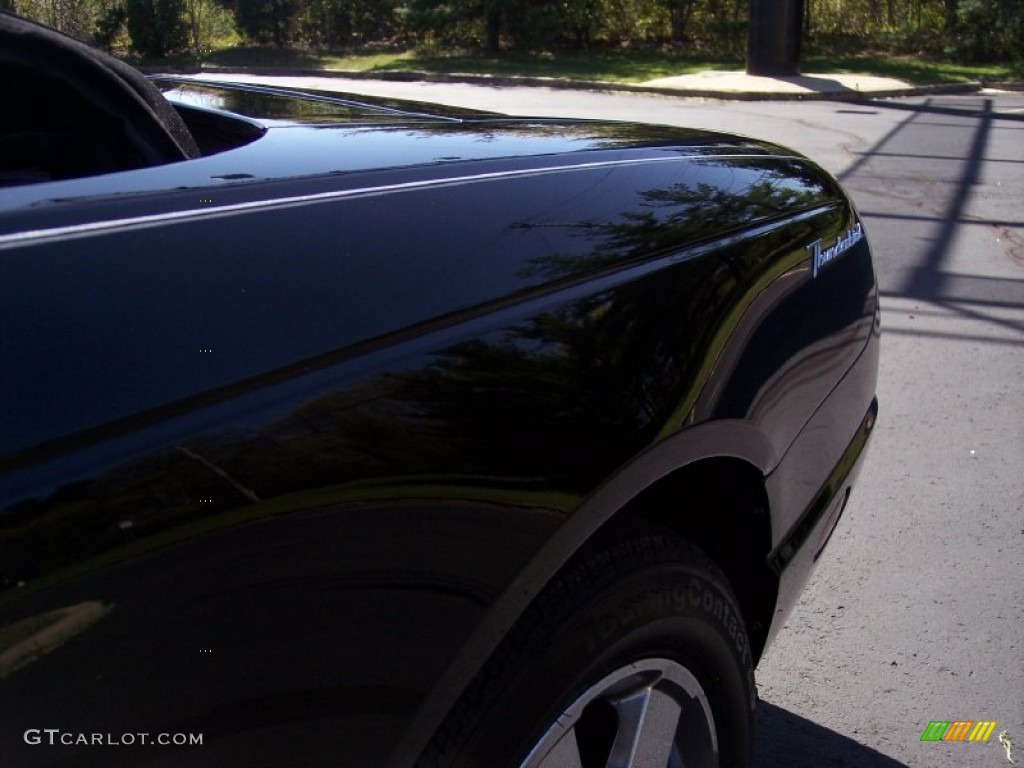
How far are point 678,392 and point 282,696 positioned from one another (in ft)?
2.98

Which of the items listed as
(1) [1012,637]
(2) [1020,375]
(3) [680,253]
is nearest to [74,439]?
(3) [680,253]

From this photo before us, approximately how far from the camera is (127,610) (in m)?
1.19

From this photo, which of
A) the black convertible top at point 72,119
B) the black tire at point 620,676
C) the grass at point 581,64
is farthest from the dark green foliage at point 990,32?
the black convertible top at point 72,119

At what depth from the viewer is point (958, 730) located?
2975 mm

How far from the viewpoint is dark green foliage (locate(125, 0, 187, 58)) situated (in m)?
17.5

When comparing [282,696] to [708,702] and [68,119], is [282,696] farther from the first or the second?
[68,119]

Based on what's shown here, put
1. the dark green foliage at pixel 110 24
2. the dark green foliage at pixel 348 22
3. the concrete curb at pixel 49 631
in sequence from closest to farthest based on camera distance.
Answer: the concrete curb at pixel 49 631, the dark green foliage at pixel 110 24, the dark green foliage at pixel 348 22

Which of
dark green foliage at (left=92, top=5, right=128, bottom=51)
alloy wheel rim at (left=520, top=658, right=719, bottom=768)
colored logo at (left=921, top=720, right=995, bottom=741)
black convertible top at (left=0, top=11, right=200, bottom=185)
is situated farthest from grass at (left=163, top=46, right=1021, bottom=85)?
alloy wheel rim at (left=520, top=658, right=719, bottom=768)

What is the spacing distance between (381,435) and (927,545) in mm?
3053

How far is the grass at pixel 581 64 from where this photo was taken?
71.9ft

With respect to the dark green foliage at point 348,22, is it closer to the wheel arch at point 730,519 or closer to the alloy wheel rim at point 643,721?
the wheel arch at point 730,519

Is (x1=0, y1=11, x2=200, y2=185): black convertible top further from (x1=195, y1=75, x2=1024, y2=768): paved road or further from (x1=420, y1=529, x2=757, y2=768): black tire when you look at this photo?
(x1=195, y1=75, x2=1024, y2=768): paved road

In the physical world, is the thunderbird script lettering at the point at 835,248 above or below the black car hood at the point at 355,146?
below

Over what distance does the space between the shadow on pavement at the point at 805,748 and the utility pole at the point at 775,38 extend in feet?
63.7
